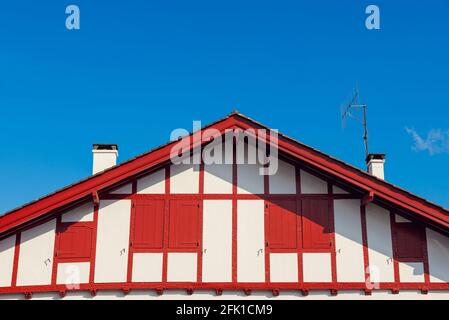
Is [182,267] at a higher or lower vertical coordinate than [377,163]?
lower

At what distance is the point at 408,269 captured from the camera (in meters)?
11.4

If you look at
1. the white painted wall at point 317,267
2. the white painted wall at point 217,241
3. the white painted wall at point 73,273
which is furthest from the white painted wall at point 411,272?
the white painted wall at point 73,273

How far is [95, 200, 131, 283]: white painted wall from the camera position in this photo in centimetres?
1131

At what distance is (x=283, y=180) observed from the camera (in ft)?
39.6

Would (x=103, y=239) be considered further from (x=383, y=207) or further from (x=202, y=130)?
(x=383, y=207)

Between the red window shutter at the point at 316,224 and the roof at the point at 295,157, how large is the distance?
75cm

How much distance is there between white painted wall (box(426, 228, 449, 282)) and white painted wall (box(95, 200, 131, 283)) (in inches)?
254

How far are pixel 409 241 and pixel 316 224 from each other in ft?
6.55

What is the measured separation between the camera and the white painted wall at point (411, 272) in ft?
37.2

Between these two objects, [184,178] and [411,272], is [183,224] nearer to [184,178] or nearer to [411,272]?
[184,178]

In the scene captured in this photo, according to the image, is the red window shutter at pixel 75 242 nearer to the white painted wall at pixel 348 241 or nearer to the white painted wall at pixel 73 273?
the white painted wall at pixel 73 273

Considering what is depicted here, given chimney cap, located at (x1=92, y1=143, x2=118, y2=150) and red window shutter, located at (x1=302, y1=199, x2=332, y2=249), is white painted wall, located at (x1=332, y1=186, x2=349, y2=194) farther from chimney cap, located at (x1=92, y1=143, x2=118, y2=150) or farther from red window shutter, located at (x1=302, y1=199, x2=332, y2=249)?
chimney cap, located at (x1=92, y1=143, x2=118, y2=150)

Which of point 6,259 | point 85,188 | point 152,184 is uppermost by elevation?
point 152,184

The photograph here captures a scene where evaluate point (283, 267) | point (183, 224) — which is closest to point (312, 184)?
point (283, 267)
